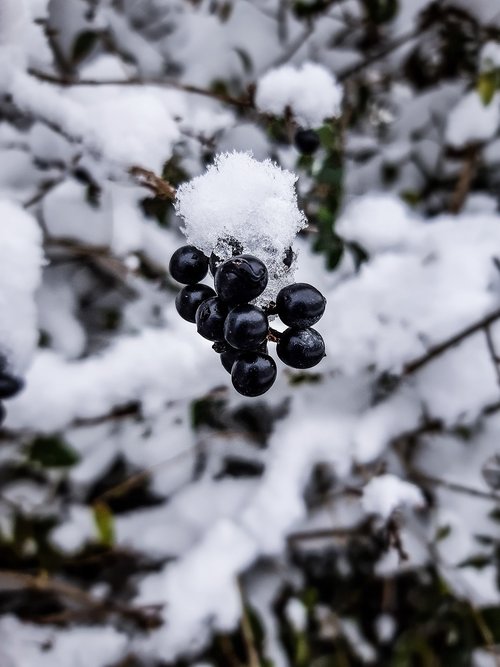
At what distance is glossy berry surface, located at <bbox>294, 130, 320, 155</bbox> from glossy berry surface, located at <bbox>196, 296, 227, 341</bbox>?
43 cm

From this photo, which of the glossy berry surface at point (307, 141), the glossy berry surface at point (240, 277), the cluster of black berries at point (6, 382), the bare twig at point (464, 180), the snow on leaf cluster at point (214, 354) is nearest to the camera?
the glossy berry surface at point (240, 277)

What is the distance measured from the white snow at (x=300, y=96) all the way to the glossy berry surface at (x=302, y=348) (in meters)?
0.47

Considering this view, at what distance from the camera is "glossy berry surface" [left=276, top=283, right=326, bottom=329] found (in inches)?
19.3

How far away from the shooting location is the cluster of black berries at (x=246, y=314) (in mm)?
452

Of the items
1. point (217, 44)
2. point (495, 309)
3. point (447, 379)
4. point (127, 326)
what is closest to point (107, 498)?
point (127, 326)

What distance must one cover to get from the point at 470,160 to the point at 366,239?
51cm

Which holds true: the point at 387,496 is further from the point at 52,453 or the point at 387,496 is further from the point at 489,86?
the point at 489,86

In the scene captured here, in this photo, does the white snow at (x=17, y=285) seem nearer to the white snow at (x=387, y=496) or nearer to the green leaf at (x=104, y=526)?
the green leaf at (x=104, y=526)

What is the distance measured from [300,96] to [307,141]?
0.07 metres

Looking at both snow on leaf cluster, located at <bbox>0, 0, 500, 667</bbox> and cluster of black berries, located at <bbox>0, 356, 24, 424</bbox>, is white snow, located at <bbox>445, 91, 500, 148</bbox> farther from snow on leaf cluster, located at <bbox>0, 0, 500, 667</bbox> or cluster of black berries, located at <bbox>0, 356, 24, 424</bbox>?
cluster of black berries, located at <bbox>0, 356, 24, 424</bbox>

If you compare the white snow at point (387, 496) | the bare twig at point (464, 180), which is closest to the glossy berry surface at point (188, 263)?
the white snow at point (387, 496)

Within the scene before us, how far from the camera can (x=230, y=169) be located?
0.50 m

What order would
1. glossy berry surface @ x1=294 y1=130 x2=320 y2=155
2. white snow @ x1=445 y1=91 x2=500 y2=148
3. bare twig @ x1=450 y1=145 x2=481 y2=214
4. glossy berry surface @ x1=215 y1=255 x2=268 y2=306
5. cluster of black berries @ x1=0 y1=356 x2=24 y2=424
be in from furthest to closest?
bare twig @ x1=450 y1=145 x2=481 y2=214 < white snow @ x1=445 y1=91 x2=500 y2=148 < glossy berry surface @ x1=294 y1=130 x2=320 y2=155 < cluster of black berries @ x1=0 y1=356 x2=24 y2=424 < glossy berry surface @ x1=215 y1=255 x2=268 y2=306

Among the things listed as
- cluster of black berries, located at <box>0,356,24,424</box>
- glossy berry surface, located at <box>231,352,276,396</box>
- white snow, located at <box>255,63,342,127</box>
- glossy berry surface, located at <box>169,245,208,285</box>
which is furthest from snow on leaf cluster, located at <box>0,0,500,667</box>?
glossy berry surface, located at <box>231,352,276,396</box>
